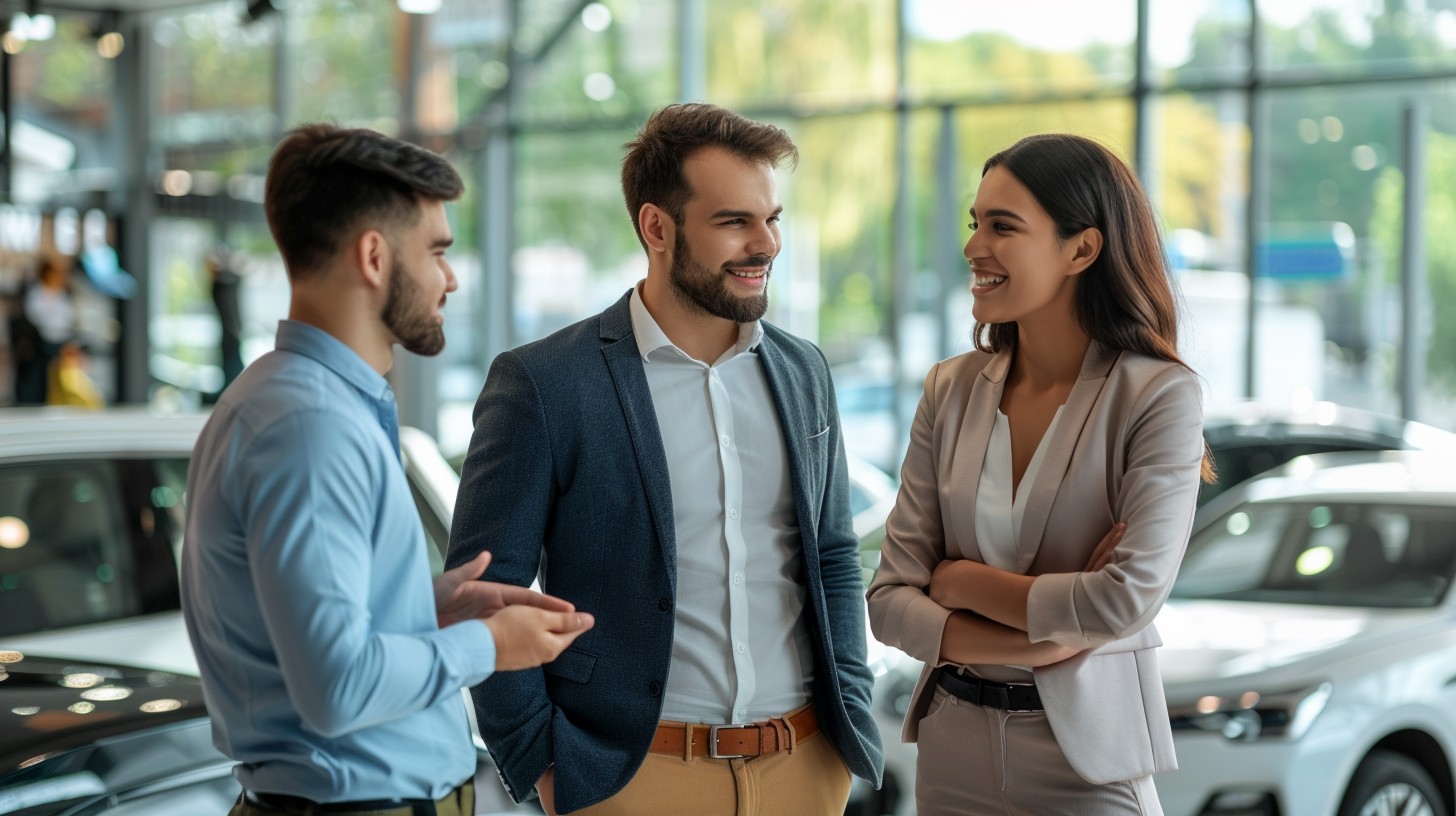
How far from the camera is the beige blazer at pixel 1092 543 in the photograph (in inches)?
82.4

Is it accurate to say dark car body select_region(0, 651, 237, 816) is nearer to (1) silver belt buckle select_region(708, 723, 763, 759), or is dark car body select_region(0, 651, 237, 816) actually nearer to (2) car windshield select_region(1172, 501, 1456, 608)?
(1) silver belt buckle select_region(708, 723, 763, 759)

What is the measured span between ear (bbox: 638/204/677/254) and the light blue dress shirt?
2.42ft

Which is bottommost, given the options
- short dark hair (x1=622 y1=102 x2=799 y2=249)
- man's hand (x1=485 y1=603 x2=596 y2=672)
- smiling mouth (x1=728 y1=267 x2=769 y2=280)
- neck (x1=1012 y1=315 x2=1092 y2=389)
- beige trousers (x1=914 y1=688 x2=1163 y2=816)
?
beige trousers (x1=914 y1=688 x2=1163 y2=816)

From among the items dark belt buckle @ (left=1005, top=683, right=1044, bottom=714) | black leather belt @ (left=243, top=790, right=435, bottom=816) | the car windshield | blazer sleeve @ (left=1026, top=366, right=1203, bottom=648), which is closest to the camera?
black leather belt @ (left=243, top=790, right=435, bottom=816)

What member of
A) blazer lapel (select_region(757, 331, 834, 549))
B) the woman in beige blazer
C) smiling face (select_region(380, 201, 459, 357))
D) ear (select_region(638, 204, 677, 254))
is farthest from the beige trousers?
smiling face (select_region(380, 201, 459, 357))

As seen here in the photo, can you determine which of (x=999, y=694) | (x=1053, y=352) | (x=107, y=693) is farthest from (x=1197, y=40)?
(x=107, y=693)

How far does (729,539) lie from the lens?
233 centimetres

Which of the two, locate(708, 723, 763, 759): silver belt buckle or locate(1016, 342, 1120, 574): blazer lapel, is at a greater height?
locate(1016, 342, 1120, 574): blazer lapel

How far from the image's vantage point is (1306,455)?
20.2 ft

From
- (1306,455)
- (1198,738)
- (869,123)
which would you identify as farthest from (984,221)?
(869,123)

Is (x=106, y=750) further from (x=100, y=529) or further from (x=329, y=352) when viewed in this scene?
(x=100, y=529)

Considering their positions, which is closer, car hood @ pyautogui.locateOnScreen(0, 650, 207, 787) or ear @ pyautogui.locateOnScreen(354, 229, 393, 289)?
ear @ pyautogui.locateOnScreen(354, 229, 393, 289)

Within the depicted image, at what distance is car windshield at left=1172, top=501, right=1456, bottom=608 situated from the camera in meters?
4.58

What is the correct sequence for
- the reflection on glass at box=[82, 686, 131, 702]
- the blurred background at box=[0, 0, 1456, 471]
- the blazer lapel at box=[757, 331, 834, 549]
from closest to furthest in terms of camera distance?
the blazer lapel at box=[757, 331, 834, 549], the reflection on glass at box=[82, 686, 131, 702], the blurred background at box=[0, 0, 1456, 471]
